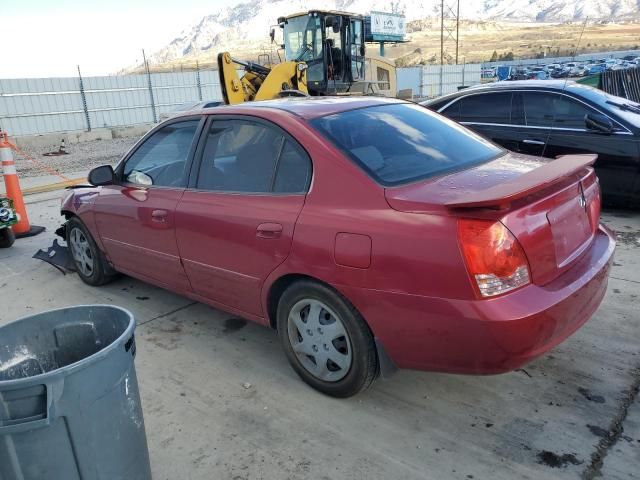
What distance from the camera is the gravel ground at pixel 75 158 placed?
1320cm

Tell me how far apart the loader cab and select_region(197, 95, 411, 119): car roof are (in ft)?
38.9

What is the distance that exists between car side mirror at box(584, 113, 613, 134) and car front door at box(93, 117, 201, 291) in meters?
4.37

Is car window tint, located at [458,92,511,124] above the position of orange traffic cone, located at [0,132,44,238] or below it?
above

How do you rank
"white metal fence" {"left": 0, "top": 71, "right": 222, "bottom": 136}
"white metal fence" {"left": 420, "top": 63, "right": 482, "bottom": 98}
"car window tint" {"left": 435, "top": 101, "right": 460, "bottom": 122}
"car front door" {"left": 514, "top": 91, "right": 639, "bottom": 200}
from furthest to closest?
"white metal fence" {"left": 420, "top": 63, "right": 482, "bottom": 98}, "white metal fence" {"left": 0, "top": 71, "right": 222, "bottom": 136}, "car window tint" {"left": 435, "top": 101, "right": 460, "bottom": 122}, "car front door" {"left": 514, "top": 91, "right": 639, "bottom": 200}

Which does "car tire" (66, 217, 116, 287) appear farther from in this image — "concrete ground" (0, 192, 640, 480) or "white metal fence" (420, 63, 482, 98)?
"white metal fence" (420, 63, 482, 98)

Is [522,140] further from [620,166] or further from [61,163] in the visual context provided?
[61,163]

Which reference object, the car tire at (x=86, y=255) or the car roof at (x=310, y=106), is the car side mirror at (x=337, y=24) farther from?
the car roof at (x=310, y=106)

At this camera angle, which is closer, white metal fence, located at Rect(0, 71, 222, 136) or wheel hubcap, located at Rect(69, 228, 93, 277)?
wheel hubcap, located at Rect(69, 228, 93, 277)

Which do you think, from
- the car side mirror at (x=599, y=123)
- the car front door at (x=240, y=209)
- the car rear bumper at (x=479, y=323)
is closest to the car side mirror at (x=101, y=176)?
the car front door at (x=240, y=209)

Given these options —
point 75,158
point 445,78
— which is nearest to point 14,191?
point 75,158

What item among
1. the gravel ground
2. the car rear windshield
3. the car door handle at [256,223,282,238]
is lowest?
the gravel ground

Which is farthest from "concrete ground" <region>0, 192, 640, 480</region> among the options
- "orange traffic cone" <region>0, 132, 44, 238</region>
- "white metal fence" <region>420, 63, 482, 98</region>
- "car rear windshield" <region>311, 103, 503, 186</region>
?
"white metal fence" <region>420, 63, 482, 98</region>

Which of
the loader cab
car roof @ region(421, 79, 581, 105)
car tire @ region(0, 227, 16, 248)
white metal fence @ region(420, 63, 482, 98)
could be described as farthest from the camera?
white metal fence @ region(420, 63, 482, 98)

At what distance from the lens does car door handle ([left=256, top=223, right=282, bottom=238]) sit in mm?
2995
